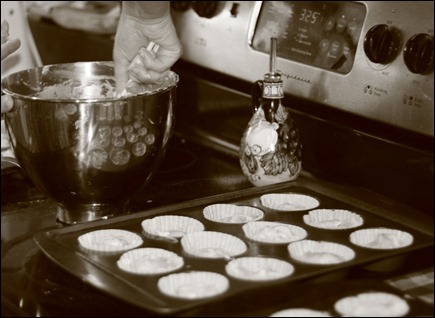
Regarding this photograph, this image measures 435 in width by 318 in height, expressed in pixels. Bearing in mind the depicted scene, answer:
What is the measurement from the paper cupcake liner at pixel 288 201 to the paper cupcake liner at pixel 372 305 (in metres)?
0.36

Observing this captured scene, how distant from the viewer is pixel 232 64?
1908 mm

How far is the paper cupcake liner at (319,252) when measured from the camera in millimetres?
1227

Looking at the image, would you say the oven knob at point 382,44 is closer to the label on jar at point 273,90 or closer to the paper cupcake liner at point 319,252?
the label on jar at point 273,90

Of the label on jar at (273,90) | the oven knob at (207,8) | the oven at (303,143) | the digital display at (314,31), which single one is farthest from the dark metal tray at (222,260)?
the oven knob at (207,8)

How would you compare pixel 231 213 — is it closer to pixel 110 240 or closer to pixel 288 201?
pixel 288 201

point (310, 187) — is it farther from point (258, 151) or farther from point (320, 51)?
point (320, 51)

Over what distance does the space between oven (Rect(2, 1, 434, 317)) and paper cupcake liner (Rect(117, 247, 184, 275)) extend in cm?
6

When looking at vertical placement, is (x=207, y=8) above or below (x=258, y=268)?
above

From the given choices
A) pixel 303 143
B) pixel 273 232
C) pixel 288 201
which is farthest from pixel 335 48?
pixel 273 232

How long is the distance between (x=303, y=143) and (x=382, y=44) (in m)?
0.30

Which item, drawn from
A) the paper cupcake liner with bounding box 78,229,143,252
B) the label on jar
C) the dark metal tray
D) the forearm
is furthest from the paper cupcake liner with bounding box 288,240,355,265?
the forearm

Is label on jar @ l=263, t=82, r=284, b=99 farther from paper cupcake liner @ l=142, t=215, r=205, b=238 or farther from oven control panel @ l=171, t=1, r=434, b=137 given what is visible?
paper cupcake liner @ l=142, t=215, r=205, b=238

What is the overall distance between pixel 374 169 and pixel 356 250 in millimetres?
300

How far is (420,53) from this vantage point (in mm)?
1434
